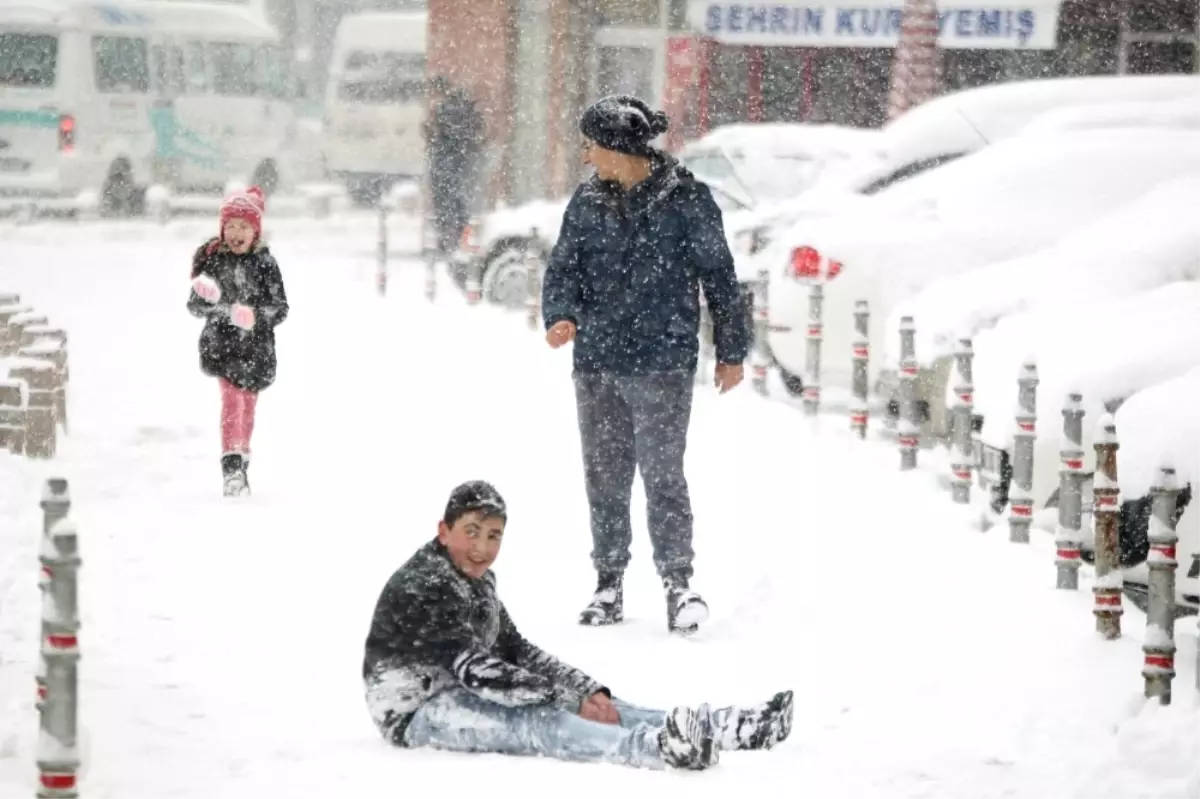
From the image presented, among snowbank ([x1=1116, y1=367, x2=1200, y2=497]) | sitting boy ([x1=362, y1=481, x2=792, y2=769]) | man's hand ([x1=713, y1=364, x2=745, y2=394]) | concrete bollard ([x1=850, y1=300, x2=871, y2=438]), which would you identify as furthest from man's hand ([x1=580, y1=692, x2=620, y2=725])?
concrete bollard ([x1=850, y1=300, x2=871, y2=438])

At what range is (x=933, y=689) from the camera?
23.9ft

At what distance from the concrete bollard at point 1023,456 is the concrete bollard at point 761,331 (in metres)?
4.67

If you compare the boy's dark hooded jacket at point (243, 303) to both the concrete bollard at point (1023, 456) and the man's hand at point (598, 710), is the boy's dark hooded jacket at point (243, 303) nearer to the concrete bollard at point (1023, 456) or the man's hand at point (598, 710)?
the concrete bollard at point (1023, 456)

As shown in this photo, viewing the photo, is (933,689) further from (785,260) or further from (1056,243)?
(785,260)

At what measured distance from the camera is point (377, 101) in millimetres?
30391

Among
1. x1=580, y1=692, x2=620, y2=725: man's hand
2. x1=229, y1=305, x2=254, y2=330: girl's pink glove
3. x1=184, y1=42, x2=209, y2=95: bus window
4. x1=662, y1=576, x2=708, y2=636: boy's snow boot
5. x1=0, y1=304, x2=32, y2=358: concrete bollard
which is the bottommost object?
x1=662, y1=576, x2=708, y2=636: boy's snow boot

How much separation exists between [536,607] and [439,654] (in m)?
2.56

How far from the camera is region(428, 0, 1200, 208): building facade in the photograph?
30.2 m

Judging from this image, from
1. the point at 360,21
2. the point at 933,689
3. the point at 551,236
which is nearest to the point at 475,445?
the point at 933,689

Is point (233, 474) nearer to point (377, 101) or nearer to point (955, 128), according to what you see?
point (955, 128)

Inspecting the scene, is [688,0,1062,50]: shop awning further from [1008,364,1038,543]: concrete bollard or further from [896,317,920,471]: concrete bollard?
[1008,364,1038,543]: concrete bollard

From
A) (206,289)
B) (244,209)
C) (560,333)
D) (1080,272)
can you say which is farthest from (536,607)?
(1080,272)

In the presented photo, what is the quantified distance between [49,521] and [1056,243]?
28.1ft

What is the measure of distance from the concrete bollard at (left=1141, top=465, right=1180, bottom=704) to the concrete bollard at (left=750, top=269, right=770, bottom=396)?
7.31 m
